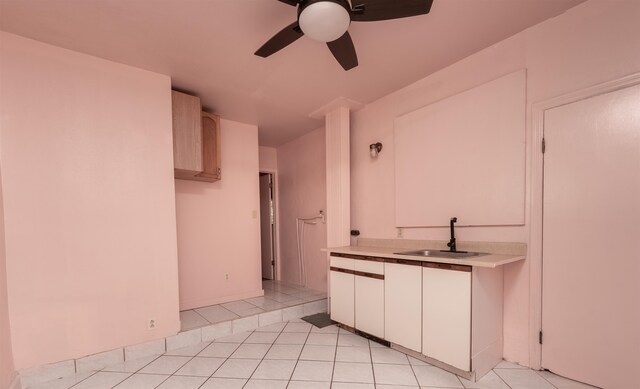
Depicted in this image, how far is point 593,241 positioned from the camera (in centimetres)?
179

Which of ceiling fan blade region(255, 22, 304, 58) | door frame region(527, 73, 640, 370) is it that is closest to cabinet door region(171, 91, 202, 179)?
ceiling fan blade region(255, 22, 304, 58)

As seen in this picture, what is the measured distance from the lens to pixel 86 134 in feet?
7.51

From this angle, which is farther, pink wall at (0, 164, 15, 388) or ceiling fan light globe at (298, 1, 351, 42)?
pink wall at (0, 164, 15, 388)

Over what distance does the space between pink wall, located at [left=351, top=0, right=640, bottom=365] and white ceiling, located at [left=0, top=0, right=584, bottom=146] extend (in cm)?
11

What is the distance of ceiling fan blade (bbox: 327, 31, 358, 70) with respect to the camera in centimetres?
174

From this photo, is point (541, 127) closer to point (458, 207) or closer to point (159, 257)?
point (458, 207)

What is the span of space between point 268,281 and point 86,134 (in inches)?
139

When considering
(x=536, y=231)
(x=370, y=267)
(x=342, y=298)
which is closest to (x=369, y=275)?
(x=370, y=267)

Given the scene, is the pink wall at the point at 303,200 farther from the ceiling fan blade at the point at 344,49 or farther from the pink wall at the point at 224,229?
the ceiling fan blade at the point at 344,49

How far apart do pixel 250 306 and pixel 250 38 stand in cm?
290

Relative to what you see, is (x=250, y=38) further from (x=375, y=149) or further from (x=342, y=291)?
(x=342, y=291)

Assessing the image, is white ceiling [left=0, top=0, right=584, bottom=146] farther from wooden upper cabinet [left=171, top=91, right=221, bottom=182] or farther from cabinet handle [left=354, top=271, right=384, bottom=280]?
cabinet handle [left=354, top=271, right=384, bottom=280]

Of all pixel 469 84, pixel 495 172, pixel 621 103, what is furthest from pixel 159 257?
pixel 621 103

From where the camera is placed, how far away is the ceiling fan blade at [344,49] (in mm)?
1736
